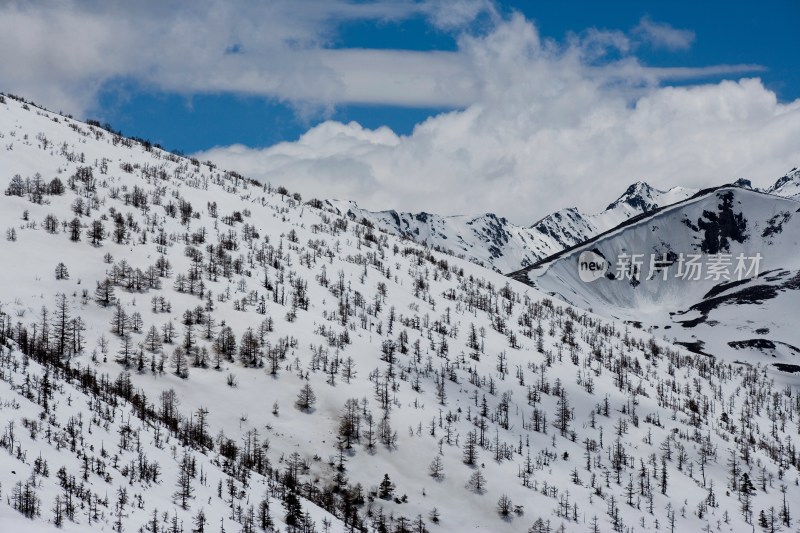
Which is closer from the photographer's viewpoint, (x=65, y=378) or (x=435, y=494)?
(x=65, y=378)

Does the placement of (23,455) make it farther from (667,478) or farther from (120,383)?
(667,478)

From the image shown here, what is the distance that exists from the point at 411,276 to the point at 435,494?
78.6 meters

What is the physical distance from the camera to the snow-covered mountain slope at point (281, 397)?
41156mm

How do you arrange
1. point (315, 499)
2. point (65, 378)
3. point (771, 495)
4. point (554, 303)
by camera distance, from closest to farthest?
point (65, 378)
point (315, 499)
point (771, 495)
point (554, 303)

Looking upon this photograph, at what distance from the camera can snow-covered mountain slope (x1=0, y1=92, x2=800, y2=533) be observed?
1620 inches

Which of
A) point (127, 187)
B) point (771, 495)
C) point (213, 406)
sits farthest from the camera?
point (127, 187)

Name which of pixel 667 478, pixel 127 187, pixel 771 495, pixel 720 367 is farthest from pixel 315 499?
pixel 720 367

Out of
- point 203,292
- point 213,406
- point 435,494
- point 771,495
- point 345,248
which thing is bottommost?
point 771,495

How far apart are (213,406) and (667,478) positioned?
6003 centimetres

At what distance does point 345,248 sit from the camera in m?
143

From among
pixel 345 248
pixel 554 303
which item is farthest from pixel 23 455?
pixel 554 303

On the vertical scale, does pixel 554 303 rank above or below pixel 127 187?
below

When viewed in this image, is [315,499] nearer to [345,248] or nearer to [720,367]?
[345,248]

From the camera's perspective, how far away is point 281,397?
2881 inches
